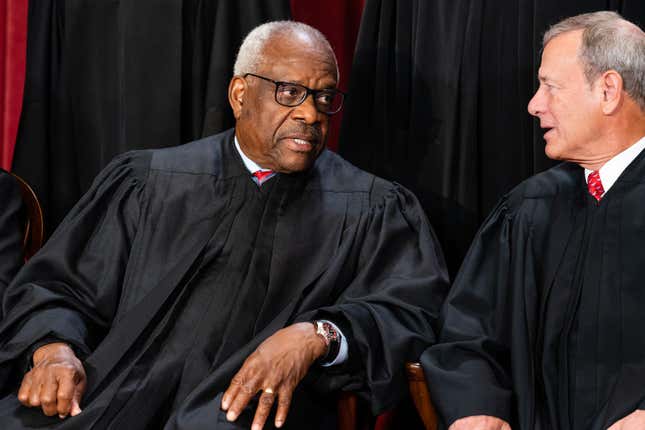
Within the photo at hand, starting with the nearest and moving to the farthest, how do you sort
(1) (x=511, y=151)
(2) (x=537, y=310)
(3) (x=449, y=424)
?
(3) (x=449, y=424), (2) (x=537, y=310), (1) (x=511, y=151)

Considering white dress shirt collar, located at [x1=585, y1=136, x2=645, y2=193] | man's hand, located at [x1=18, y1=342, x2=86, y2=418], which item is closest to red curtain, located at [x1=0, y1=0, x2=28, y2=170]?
man's hand, located at [x1=18, y1=342, x2=86, y2=418]

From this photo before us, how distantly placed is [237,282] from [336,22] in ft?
4.84

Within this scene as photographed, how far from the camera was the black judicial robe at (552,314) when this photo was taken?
8.43 feet

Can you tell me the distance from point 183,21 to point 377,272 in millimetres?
1558

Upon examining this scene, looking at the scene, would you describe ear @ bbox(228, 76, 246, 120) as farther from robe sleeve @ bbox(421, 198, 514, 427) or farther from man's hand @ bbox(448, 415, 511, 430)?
man's hand @ bbox(448, 415, 511, 430)

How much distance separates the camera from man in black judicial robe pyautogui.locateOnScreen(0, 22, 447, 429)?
2.62m

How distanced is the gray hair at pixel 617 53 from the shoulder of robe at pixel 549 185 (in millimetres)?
299

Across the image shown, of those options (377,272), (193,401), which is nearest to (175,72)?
(377,272)

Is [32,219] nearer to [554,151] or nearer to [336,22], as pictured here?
[336,22]

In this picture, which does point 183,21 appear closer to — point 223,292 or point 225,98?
point 225,98

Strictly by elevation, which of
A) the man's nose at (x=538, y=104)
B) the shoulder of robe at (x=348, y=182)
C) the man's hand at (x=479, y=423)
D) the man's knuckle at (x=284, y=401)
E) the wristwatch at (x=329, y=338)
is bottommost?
the man's hand at (x=479, y=423)

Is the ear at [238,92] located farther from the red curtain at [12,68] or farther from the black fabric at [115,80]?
the red curtain at [12,68]

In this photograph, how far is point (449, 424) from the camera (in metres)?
2.56

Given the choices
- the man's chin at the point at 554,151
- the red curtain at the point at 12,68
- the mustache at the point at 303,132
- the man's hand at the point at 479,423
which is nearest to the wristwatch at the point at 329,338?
the man's hand at the point at 479,423
